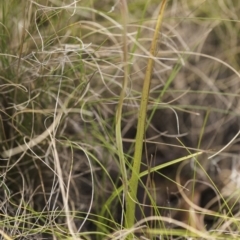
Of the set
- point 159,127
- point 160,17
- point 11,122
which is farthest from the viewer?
point 159,127

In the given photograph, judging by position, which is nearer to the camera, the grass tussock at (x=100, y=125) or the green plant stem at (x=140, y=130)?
the green plant stem at (x=140, y=130)

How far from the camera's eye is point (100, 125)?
108 cm

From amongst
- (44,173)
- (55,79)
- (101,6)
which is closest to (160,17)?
(55,79)

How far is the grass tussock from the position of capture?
3.00 ft

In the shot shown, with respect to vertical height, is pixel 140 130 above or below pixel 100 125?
above

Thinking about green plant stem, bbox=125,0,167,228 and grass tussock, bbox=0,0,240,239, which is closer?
green plant stem, bbox=125,0,167,228

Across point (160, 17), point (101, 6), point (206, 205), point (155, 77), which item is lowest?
point (206, 205)

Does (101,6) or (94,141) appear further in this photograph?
(101,6)

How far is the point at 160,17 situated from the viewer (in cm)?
76

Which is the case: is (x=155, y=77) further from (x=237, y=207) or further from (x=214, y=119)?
(x=237, y=207)

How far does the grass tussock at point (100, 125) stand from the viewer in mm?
915

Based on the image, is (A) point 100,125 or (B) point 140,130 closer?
(B) point 140,130

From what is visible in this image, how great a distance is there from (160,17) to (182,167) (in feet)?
1.62

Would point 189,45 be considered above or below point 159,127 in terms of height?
above
